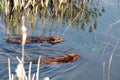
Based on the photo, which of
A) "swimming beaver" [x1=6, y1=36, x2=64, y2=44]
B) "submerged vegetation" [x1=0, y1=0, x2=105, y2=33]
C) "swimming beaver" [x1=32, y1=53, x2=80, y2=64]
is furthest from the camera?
"submerged vegetation" [x1=0, y1=0, x2=105, y2=33]

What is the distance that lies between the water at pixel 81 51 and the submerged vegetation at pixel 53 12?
22cm

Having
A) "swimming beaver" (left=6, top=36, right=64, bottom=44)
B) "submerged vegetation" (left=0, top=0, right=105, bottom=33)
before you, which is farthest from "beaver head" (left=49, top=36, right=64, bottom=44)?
"submerged vegetation" (left=0, top=0, right=105, bottom=33)

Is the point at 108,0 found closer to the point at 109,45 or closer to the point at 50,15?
the point at 50,15

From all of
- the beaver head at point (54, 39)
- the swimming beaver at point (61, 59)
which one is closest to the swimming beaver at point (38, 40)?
the beaver head at point (54, 39)

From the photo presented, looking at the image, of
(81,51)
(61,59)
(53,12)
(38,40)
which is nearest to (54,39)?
(38,40)

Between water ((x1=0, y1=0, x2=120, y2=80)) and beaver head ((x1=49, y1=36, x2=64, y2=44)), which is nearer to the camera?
water ((x1=0, y1=0, x2=120, y2=80))

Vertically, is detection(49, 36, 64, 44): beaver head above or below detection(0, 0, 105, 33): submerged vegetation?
below

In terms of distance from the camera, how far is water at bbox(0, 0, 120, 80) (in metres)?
3.77

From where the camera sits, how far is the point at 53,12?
635cm

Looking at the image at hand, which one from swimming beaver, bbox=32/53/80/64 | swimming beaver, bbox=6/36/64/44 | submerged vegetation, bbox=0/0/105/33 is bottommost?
swimming beaver, bbox=32/53/80/64

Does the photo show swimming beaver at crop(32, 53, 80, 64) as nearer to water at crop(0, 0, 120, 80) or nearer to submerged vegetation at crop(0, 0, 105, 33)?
water at crop(0, 0, 120, 80)

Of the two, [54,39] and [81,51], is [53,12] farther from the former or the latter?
[81,51]

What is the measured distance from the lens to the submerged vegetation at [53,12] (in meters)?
5.83

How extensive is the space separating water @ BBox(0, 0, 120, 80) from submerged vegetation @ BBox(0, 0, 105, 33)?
22 centimetres
